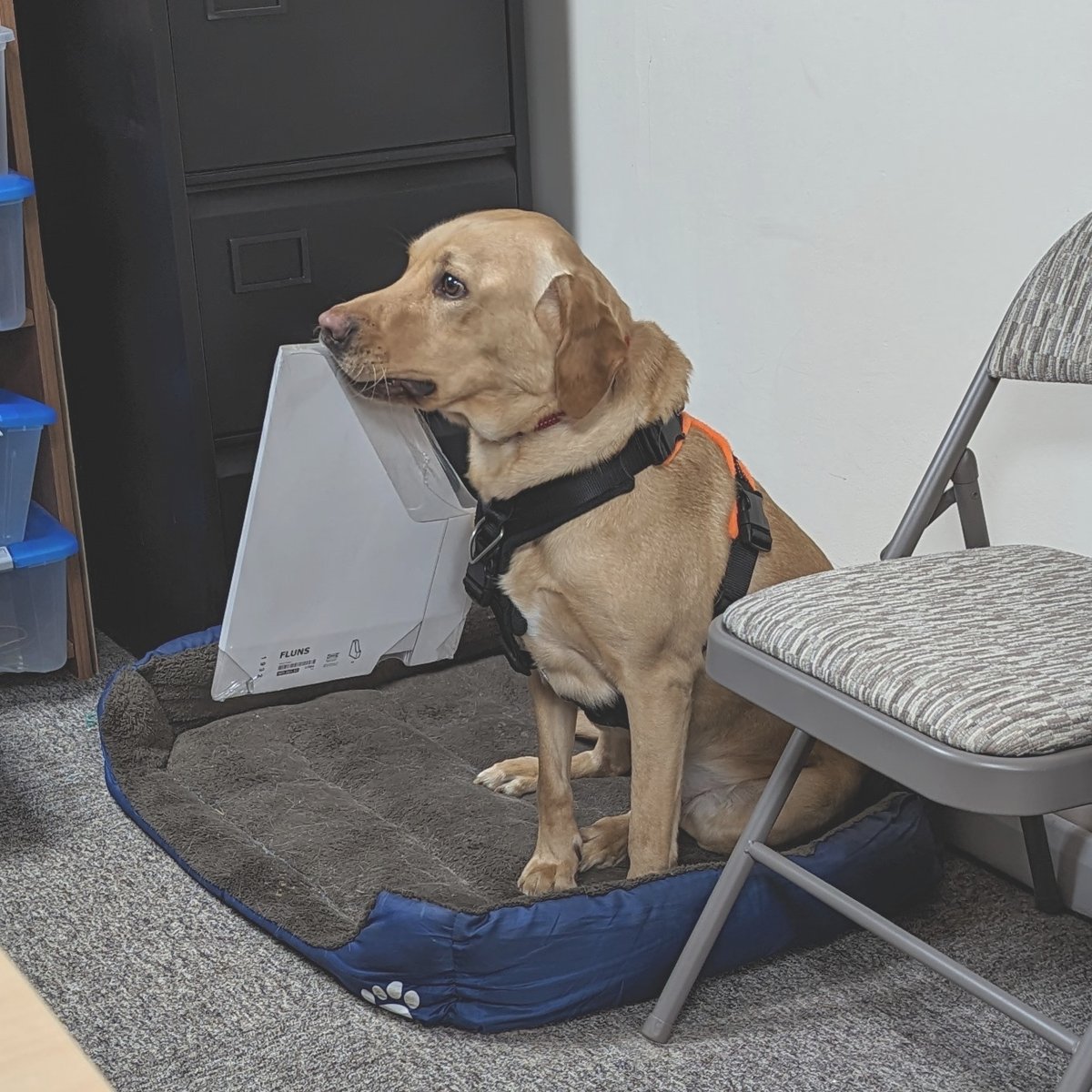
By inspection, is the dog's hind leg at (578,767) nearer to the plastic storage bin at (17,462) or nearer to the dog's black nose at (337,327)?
the dog's black nose at (337,327)

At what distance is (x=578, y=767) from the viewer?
1981 mm

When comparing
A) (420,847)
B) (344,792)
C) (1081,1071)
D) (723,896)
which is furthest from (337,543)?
(1081,1071)

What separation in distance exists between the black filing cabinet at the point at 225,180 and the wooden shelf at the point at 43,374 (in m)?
0.09

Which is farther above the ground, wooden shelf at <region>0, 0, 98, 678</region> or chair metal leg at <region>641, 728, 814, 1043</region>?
wooden shelf at <region>0, 0, 98, 678</region>

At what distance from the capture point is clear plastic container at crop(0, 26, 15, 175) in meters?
2.05

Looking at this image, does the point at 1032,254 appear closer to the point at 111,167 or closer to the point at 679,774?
the point at 679,774

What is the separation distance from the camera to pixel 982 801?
1103 mm

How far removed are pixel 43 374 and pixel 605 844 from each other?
1.18 metres

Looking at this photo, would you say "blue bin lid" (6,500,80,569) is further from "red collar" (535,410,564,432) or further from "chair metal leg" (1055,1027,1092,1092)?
"chair metal leg" (1055,1027,1092,1092)

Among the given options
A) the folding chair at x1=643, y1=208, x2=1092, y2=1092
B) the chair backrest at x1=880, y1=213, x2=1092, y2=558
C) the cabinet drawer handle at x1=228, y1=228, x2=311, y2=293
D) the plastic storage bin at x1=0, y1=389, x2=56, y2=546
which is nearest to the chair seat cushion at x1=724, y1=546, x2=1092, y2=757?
the folding chair at x1=643, y1=208, x2=1092, y2=1092

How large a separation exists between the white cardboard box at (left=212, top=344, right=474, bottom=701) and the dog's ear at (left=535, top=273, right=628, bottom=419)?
428mm

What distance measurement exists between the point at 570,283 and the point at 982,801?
2.24 ft

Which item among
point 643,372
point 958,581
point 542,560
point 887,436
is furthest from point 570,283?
point 887,436

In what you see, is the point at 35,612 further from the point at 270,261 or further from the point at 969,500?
the point at 969,500
